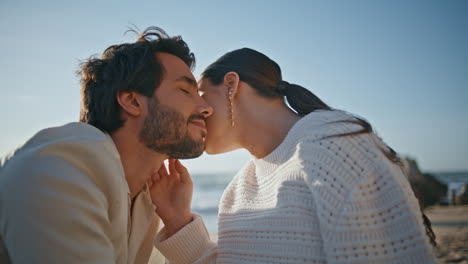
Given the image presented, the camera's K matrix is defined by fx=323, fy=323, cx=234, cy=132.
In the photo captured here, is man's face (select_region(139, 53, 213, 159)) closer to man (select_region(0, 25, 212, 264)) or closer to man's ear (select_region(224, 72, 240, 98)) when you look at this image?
man (select_region(0, 25, 212, 264))

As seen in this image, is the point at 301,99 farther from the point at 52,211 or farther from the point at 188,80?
the point at 52,211

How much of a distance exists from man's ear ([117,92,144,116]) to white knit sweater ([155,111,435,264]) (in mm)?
1161

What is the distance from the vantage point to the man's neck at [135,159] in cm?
268

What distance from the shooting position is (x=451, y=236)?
751 cm

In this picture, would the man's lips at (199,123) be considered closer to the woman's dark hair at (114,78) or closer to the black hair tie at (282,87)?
the woman's dark hair at (114,78)

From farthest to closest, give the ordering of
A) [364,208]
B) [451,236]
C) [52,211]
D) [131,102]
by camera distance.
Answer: [451,236]
[131,102]
[364,208]
[52,211]

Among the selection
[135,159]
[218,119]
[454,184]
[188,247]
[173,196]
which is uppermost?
[218,119]

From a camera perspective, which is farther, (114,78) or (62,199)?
(114,78)

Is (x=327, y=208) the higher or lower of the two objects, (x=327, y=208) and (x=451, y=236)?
the higher

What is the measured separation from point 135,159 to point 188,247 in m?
0.84

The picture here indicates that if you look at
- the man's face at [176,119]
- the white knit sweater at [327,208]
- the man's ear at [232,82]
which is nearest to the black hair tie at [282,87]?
the man's ear at [232,82]

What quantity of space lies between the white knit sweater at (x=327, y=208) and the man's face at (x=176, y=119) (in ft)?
2.24

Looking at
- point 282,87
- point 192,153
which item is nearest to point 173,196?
point 192,153

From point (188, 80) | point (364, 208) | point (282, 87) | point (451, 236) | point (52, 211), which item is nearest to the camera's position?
point (52, 211)
